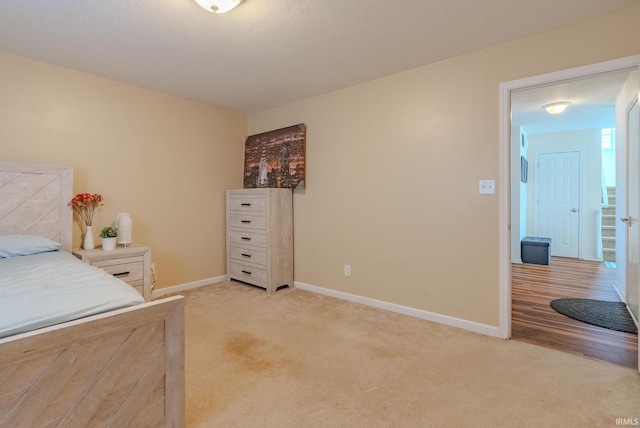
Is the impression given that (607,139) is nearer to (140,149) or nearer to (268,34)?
(268,34)

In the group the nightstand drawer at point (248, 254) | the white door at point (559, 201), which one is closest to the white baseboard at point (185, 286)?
the nightstand drawer at point (248, 254)

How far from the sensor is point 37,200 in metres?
2.63

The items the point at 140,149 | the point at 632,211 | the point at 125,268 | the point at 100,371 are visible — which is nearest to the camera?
the point at 100,371

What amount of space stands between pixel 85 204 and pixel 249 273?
1.81 meters

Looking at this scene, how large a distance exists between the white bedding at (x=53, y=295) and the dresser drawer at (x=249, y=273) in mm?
1982

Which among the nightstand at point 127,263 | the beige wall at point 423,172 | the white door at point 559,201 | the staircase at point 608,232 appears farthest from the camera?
the white door at point 559,201

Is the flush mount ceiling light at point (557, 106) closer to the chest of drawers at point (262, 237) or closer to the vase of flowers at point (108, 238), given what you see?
the chest of drawers at point (262, 237)

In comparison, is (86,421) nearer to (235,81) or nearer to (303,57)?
(303,57)

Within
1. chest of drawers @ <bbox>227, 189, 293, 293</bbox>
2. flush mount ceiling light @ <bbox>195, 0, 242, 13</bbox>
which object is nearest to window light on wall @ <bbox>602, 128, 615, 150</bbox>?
chest of drawers @ <bbox>227, 189, 293, 293</bbox>

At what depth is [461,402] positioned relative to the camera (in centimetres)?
167

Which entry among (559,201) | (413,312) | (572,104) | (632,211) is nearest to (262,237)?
(413,312)

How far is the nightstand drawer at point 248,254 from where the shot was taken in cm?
369

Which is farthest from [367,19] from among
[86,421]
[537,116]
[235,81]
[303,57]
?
[537,116]

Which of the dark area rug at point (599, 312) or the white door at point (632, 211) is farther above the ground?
the white door at point (632, 211)
